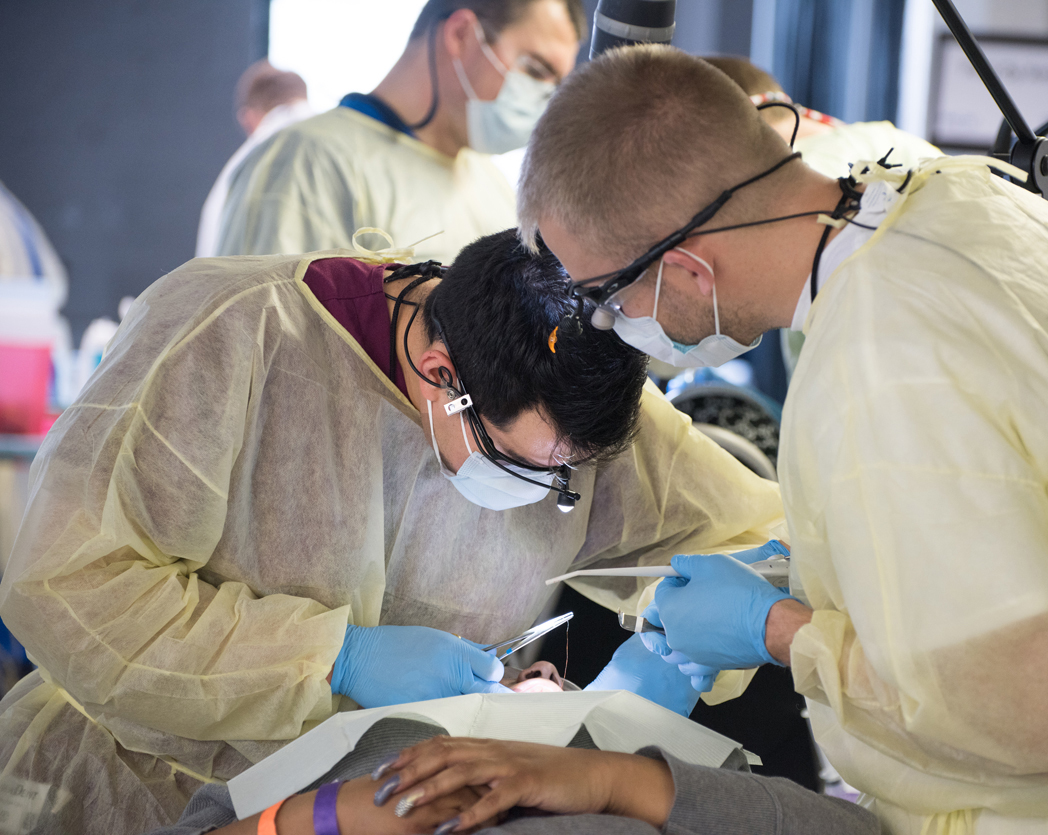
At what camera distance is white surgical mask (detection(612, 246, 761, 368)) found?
3.65ft

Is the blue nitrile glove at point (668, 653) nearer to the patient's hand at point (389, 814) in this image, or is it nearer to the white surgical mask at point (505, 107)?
the patient's hand at point (389, 814)

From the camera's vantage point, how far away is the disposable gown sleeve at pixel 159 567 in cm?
116

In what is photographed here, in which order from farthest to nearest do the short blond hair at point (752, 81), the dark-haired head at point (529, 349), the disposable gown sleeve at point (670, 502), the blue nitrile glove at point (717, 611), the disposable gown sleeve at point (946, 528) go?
the short blond hair at point (752, 81) < the disposable gown sleeve at point (670, 502) < the dark-haired head at point (529, 349) < the blue nitrile glove at point (717, 611) < the disposable gown sleeve at point (946, 528)

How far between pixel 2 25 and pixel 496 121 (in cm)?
192

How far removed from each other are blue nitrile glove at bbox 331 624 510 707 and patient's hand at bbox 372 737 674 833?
310mm

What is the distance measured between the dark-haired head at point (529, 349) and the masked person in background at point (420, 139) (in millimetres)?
1029

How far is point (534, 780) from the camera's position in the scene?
923mm

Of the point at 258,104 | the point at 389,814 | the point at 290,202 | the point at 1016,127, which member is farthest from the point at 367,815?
the point at 258,104

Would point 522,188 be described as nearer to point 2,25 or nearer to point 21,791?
point 21,791

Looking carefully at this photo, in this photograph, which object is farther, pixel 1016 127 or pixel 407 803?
pixel 1016 127

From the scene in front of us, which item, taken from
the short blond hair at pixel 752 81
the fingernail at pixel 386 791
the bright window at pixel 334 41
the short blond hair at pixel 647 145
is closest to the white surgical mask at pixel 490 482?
the short blond hair at pixel 647 145

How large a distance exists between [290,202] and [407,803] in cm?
166

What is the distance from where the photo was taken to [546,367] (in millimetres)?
1223

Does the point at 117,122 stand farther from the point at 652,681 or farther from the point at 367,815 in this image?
the point at 367,815
